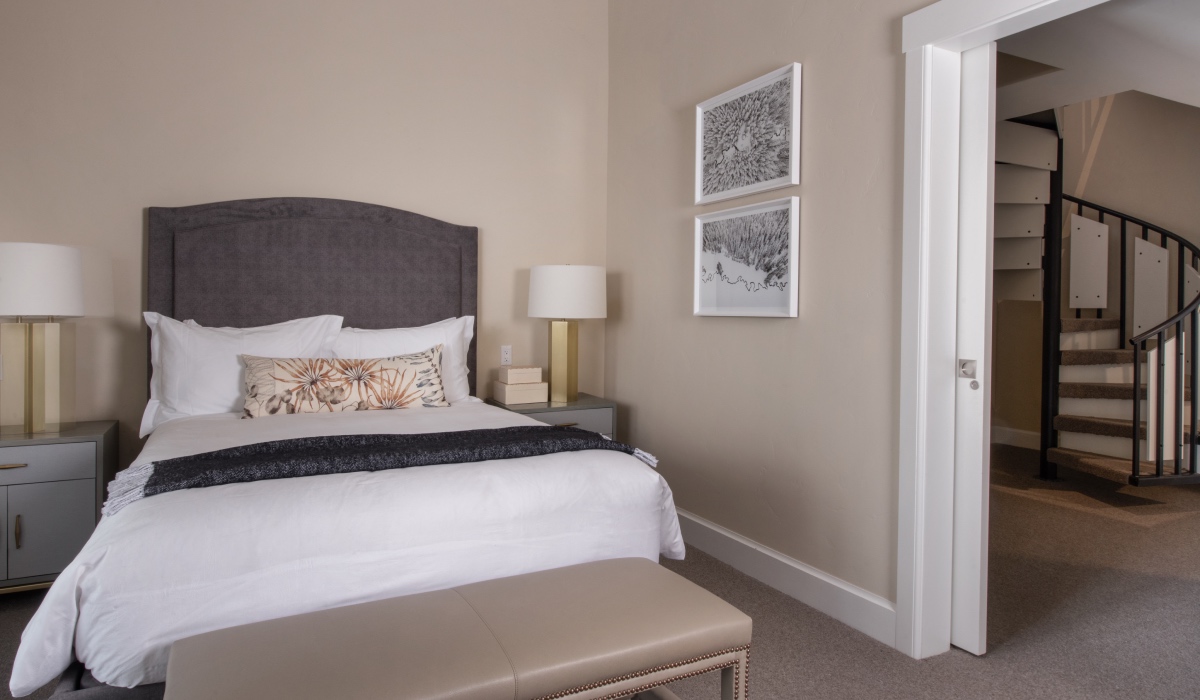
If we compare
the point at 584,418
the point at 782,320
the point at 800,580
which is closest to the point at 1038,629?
the point at 800,580

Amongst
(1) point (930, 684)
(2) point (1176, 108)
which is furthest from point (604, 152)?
(2) point (1176, 108)

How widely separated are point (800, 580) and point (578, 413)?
54.7 inches

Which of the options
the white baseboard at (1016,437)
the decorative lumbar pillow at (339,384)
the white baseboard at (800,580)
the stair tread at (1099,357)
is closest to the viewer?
the white baseboard at (800,580)

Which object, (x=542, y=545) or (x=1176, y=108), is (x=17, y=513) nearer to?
(x=542, y=545)

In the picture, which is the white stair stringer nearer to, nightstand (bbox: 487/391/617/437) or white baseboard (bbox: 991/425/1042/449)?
white baseboard (bbox: 991/425/1042/449)

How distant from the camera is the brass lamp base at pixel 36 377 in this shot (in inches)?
112

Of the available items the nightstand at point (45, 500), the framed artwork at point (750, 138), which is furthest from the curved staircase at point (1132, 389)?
the nightstand at point (45, 500)

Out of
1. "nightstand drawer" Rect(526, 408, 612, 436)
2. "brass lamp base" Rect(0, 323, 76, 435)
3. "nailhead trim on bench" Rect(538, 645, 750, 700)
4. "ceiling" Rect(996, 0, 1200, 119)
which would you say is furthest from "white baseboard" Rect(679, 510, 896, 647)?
"brass lamp base" Rect(0, 323, 76, 435)

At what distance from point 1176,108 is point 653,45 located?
14.7 feet

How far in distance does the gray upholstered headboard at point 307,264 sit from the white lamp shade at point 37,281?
376mm

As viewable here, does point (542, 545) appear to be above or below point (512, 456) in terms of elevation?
below

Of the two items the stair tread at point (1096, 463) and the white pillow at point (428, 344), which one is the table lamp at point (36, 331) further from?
the stair tread at point (1096, 463)

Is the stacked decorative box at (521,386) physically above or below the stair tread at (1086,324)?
below

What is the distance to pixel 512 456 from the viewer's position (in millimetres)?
2189
